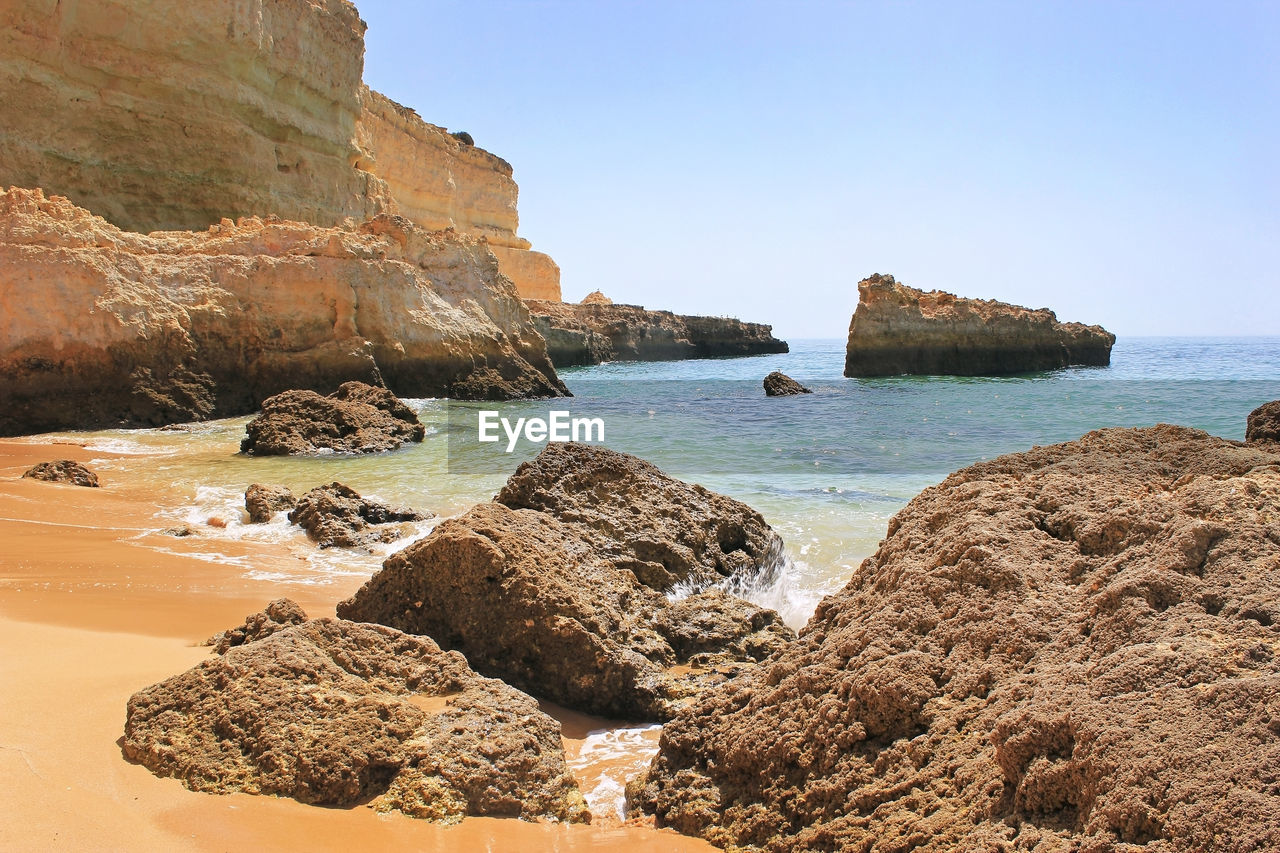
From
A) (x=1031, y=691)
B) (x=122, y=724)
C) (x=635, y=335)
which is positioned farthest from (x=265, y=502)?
(x=635, y=335)

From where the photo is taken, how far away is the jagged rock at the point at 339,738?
2531 mm

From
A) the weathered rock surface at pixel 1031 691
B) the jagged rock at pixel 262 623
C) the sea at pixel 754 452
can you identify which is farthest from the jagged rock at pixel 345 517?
the weathered rock surface at pixel 1031 691

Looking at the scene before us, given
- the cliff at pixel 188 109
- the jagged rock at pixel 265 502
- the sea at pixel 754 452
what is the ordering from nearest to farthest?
1. the sea at pixel 754 452
2. the jagged rock at pixel 265 502
3. the cliff at pixel 188 109

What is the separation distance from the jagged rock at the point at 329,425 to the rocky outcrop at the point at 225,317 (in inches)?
98.1

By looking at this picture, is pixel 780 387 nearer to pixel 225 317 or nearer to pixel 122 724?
Answer: pixel 225 317

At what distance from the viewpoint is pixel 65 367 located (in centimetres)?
1251

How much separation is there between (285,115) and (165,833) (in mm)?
24635

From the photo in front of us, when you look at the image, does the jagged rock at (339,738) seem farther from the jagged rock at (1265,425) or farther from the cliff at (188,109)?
the cliff at (188,109)

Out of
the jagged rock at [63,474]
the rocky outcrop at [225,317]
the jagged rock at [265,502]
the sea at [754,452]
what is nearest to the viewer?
the sea at [754,452]

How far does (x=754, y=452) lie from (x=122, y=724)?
10639 millimetres

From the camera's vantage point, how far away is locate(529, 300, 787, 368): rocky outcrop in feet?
137

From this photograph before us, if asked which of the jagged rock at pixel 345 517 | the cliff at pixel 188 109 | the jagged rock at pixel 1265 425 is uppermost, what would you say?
the cliff at pixel 188 109

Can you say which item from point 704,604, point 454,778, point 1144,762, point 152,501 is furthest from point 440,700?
point 152,501

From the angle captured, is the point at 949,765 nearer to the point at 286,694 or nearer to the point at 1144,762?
the point at 1144,762
